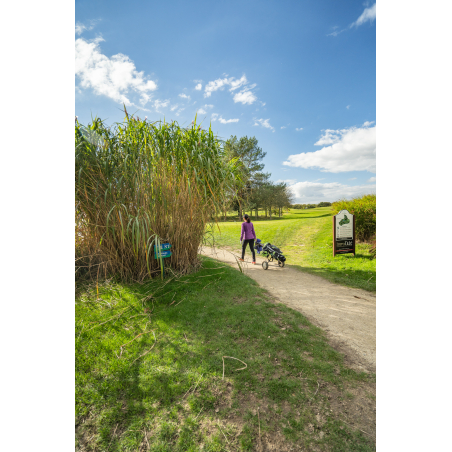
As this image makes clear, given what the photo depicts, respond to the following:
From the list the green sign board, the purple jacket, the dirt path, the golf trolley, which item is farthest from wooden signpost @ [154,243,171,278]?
the golf trolley

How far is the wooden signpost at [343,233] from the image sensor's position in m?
6.00

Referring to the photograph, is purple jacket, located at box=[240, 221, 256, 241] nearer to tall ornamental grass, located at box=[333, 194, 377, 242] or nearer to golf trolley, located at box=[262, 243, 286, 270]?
golf trolley, located at box=[262, 243, 286, 270]

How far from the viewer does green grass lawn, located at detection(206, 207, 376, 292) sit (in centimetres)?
438

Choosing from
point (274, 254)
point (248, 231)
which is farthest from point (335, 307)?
point (248, 231)

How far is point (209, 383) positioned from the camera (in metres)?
1.47

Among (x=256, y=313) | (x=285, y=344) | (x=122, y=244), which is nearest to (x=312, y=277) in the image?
(x=256, y=313)

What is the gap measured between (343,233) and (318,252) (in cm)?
104

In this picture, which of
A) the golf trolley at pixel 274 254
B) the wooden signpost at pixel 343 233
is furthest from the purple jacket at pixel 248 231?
the wooden signpost at pixel 343 233

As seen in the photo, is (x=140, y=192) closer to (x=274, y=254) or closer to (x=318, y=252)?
(x=274, y=254)

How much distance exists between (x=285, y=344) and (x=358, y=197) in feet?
25.3

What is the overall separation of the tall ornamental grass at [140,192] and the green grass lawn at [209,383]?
0.76m

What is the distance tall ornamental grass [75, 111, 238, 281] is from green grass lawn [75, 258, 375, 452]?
→ 0.76 m

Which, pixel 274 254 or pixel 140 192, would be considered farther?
pixel 274 254

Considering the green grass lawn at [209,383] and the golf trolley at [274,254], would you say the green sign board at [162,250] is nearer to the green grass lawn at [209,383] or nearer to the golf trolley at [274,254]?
the green grass lawn at [209,383]
